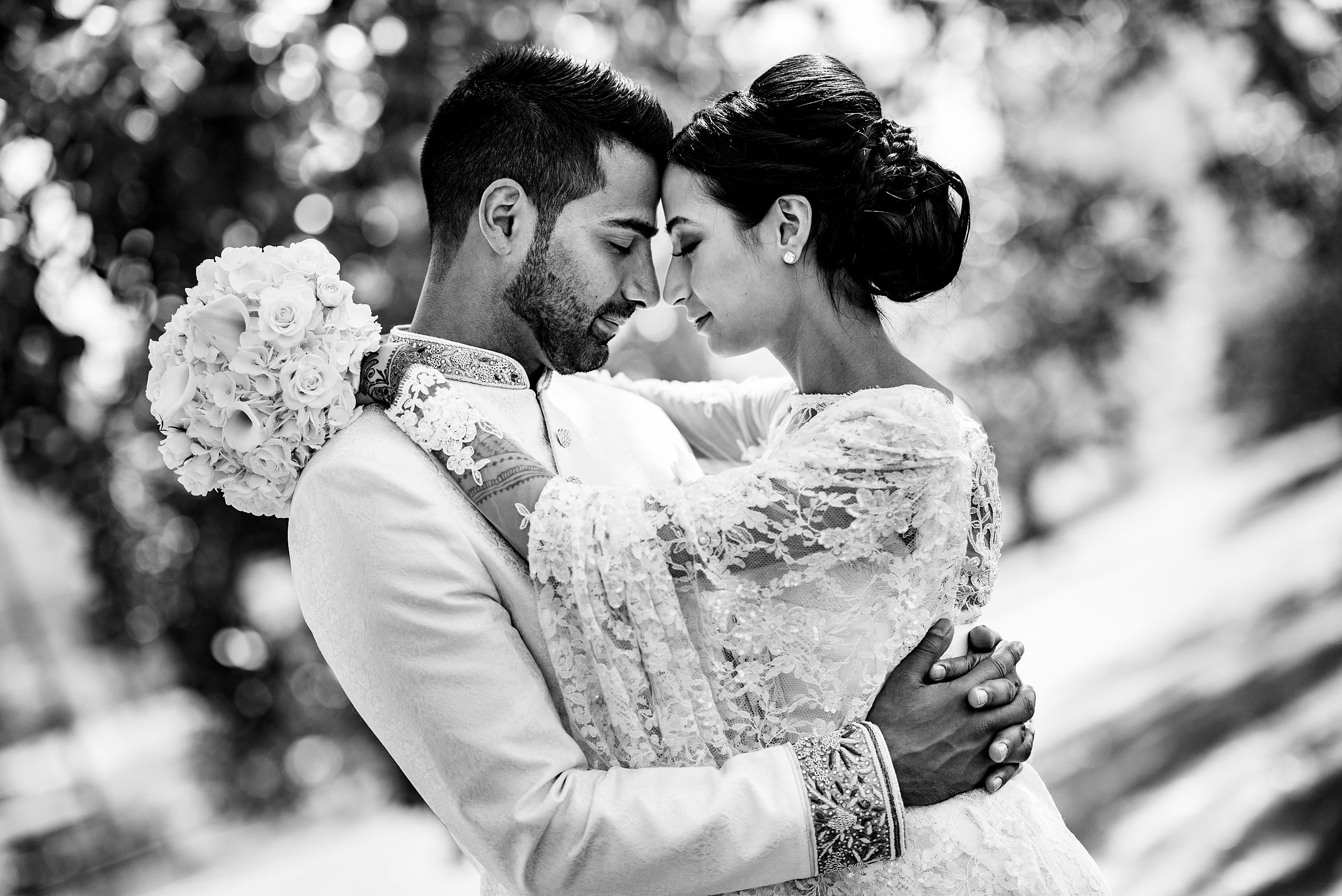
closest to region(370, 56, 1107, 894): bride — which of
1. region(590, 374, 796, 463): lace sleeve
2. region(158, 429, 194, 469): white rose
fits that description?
region(158, 429, 194, 469): white rose

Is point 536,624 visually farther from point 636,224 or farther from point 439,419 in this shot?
point 636,224

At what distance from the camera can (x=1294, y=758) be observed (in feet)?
27.5

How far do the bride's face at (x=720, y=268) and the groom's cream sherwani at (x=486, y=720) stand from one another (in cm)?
66

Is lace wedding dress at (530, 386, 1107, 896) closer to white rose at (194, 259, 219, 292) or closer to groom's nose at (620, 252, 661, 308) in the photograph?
groom's nose at (620, 252, 661, 308)

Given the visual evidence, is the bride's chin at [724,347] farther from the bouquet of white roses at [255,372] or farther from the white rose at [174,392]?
the white rose at [174,392]

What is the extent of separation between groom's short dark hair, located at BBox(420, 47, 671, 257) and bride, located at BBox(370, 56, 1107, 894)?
22 centimetres

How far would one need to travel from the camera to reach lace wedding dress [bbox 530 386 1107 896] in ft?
6.51

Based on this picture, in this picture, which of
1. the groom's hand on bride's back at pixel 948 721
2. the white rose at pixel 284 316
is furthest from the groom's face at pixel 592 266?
the groom's hand on bride's back at pixel 948 721

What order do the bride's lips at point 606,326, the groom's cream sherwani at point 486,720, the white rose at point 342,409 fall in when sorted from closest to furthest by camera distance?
the groom's cream sherwani at point 486,720 < the white rose at point 342,409 < the bride's lips at point 606,326

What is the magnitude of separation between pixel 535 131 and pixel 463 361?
1.55 feet

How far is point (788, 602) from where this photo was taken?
2.07 m

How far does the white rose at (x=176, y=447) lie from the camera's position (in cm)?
203

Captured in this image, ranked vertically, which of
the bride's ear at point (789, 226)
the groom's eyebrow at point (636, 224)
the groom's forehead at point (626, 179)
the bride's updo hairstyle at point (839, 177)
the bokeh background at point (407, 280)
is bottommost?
the bokeh background at point (407, 280)

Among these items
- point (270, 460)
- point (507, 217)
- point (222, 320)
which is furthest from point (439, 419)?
point (507, 217)
